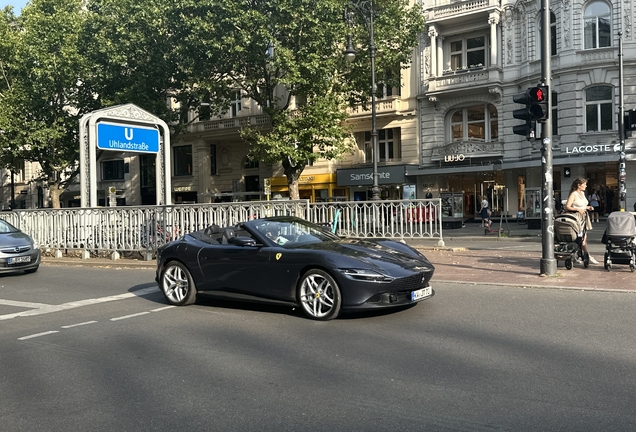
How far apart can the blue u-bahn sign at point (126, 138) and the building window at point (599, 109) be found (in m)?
21.8

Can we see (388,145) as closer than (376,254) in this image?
No

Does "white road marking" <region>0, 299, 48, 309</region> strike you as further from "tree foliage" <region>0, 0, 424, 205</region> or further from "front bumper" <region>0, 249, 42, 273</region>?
"tree foliage" <region>0, 0, 424, 205</region>

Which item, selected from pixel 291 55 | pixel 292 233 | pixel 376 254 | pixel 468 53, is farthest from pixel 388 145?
pixel 376 254

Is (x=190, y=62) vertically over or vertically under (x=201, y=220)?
over

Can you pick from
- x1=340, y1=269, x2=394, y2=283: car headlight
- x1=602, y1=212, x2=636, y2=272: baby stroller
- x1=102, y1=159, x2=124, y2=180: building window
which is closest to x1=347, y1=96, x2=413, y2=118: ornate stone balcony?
x1=102, y1=159, x2=124, y2=180: building window

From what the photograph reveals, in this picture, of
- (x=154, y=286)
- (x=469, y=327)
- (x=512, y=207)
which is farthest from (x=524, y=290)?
(x=512, y=207)

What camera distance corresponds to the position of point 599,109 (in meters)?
29.5

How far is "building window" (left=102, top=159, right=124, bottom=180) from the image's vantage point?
48.3 m

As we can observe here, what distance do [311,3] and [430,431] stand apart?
25172 millimetres

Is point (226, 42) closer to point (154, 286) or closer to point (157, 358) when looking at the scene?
point (154, 286)

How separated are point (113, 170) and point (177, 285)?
140 ft

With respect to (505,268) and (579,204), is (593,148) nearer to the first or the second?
(579,204)

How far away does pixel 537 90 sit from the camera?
10.4 metres

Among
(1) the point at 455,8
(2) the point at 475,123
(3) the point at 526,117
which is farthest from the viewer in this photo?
(2) the point at 475,123
